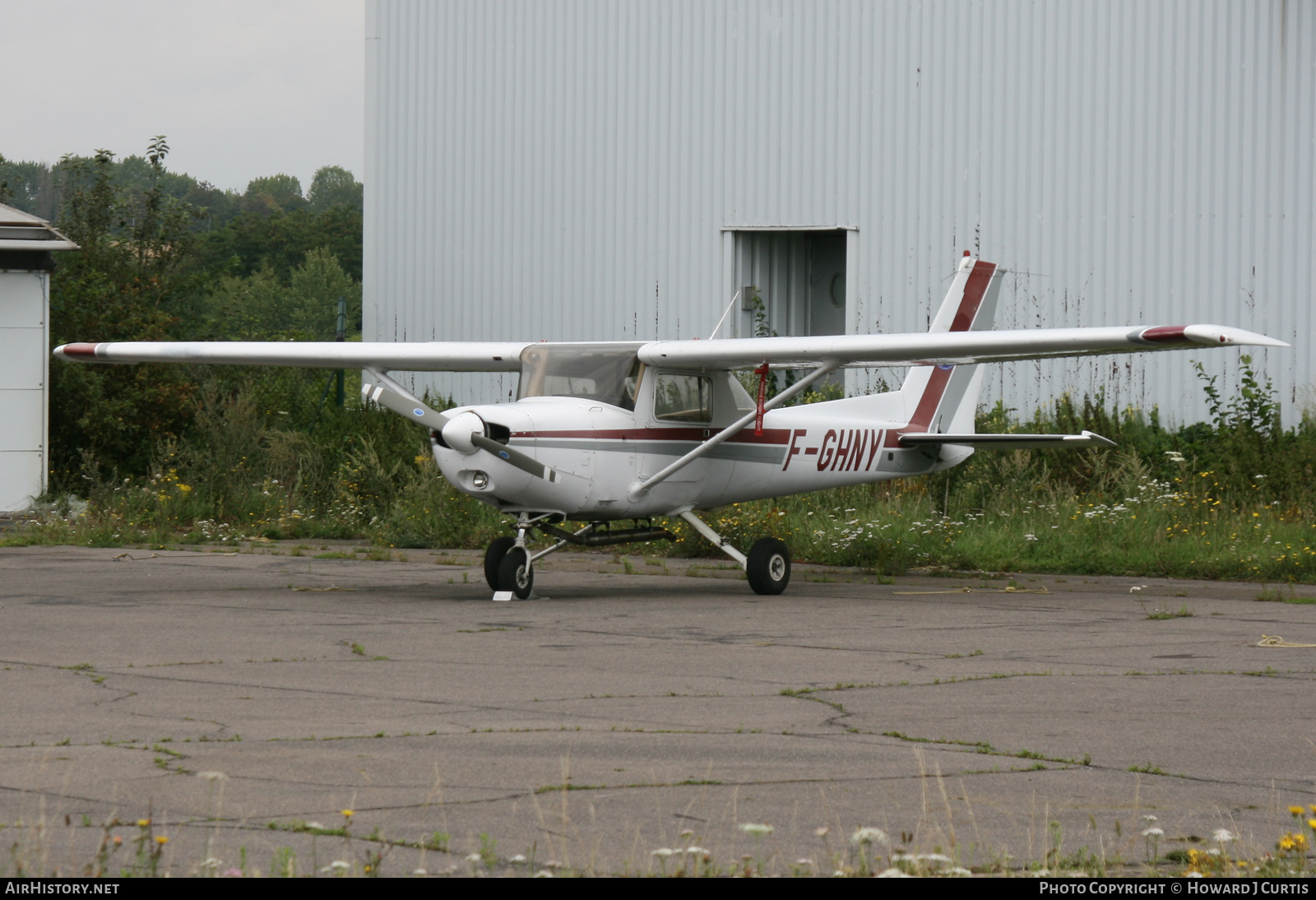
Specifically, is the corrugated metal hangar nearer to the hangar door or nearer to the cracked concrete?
the hangar door

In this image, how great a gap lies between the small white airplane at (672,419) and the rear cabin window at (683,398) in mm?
13

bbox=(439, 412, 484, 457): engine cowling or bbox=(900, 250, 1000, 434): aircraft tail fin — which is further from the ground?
bbox=(900, 250, 1000, 434): aircraft tail fin

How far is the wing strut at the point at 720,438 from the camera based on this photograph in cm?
1277

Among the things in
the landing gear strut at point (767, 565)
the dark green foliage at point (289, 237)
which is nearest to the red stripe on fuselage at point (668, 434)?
the landing gear strut at point (767, 565)

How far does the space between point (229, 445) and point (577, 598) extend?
362 inches

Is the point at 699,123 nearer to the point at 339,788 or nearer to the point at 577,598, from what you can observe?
the point at 577,598

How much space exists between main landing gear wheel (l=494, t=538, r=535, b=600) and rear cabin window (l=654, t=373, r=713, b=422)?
68.3 inches

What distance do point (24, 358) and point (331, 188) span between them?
5886 inches

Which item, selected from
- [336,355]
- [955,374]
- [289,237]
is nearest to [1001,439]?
[955,374]

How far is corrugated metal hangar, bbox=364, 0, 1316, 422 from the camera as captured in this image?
61.6ft

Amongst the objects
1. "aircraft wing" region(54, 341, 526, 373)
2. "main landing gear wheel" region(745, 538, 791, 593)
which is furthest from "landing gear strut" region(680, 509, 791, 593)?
"aircraft wing" region(54, 341, 526, 373)

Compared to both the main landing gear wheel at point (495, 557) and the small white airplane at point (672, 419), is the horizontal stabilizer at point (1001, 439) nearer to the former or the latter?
the small white airplane at point (672, 419)

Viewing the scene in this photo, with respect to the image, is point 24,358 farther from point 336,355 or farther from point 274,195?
point 274,195

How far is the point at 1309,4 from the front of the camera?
18.2 metres
